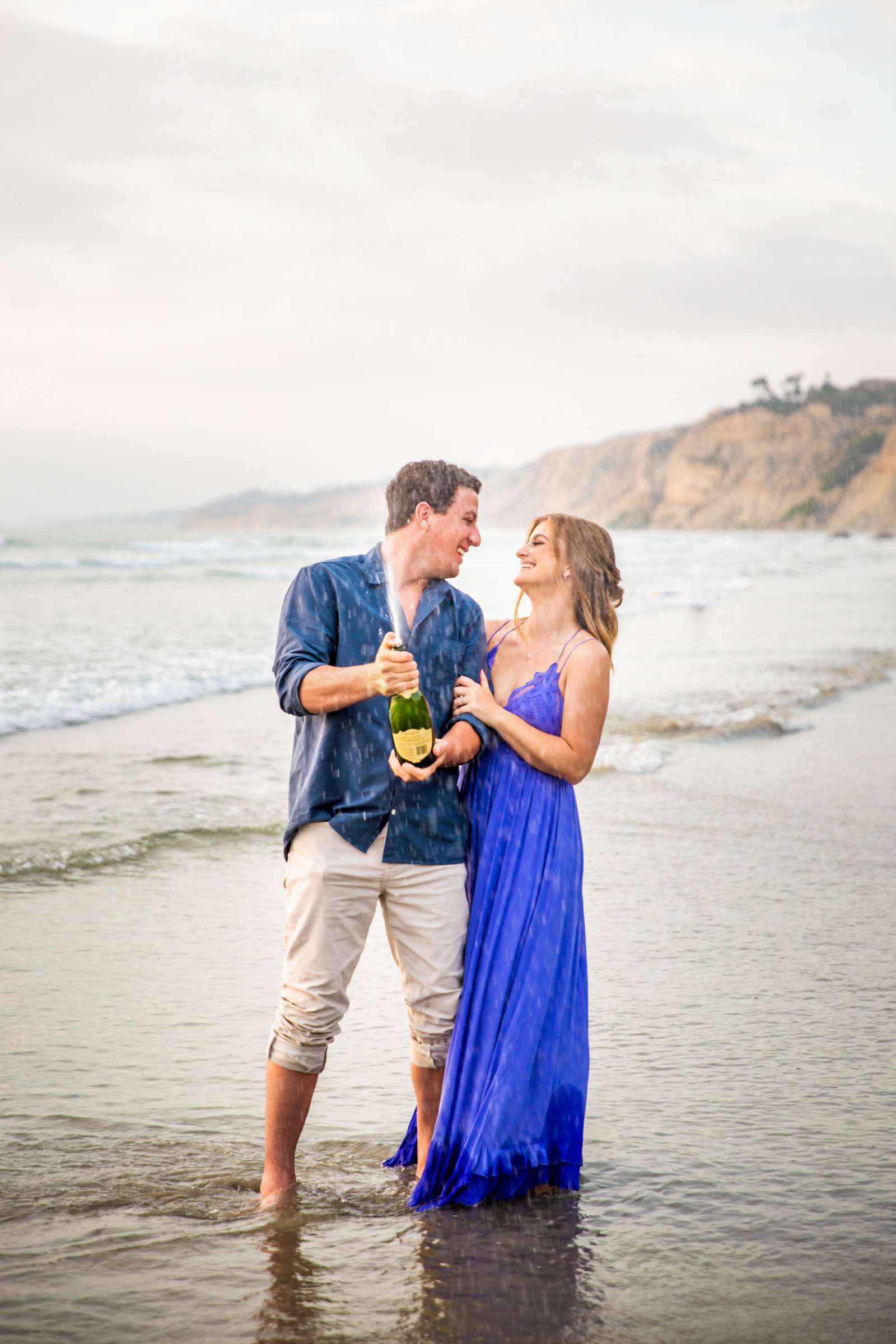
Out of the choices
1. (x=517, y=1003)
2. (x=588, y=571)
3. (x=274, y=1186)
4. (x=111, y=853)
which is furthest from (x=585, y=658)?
(x=111, y=853)

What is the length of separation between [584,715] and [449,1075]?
101 cm

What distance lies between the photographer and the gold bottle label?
10.3 ft

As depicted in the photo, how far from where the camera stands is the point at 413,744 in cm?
314

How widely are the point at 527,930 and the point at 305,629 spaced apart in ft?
3.19

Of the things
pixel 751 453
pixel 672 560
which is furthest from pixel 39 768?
pixel 751 453

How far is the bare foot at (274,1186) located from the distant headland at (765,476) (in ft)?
344

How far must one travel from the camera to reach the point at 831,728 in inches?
444

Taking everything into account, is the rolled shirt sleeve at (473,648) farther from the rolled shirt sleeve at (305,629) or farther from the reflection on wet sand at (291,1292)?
the reflection on wet sand at (291,1292)

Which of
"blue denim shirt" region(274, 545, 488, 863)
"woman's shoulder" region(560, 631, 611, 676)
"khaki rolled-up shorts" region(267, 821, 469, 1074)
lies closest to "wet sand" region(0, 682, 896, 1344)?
"khaki rolled-up shorts" region(267, 821, 469, 1074)

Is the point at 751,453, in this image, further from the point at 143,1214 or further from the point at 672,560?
the point at 143,1214

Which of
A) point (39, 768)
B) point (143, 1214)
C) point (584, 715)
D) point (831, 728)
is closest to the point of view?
point (143, 1214)

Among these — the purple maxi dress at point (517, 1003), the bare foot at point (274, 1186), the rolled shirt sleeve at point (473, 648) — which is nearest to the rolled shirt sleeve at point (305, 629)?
the rolled shirt sleeve at point (473, 648)

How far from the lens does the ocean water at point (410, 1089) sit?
292 centimetres

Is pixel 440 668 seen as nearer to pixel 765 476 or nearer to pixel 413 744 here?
pixel 413 744
